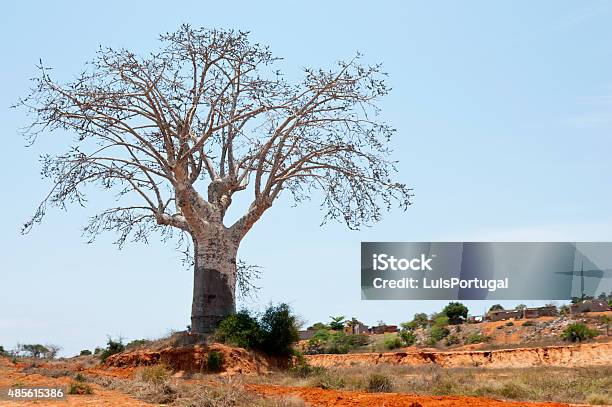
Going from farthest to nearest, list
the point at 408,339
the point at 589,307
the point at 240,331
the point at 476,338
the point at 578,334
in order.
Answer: the point at 589,307
the point at 408,339
the point at 476,338
the point at 578,334
the point at 240,331

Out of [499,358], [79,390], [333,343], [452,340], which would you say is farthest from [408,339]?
[79,390]

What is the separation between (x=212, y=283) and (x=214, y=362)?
3034 mm

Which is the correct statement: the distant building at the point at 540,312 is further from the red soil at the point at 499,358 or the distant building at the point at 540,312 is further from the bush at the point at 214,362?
the bush at the point at 214,362

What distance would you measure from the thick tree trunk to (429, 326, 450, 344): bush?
3319 cm

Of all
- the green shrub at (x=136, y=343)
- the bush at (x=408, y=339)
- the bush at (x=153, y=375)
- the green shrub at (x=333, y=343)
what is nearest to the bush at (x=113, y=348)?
the green shrub at (x=136, y=343)

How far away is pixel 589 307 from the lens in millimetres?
57750

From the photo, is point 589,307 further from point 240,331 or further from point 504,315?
point 240,331

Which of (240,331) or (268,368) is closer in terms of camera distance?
(268,368)

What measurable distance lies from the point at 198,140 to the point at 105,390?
860 centimetres

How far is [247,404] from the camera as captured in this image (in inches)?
478

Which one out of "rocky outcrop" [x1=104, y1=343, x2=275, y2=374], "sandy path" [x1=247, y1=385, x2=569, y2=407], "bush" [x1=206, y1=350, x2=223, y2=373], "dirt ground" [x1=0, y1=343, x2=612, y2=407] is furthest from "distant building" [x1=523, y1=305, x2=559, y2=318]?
"sandy path" [x1=247, y1=385, x2=569, y2=407]

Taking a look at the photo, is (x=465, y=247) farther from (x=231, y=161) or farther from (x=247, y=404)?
(x=247, y=404)

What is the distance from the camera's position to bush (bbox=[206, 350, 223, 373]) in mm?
20828

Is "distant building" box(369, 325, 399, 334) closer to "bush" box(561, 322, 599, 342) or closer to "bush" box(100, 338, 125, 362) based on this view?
"bush" box(561, 322, 599, 342)
